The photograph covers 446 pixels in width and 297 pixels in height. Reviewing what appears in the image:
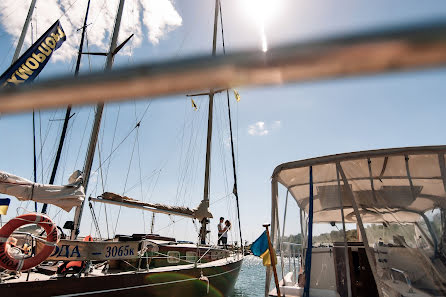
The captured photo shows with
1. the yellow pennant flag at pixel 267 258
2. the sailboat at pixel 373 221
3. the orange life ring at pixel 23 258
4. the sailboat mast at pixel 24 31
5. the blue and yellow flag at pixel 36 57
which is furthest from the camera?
the sailboat mast at pixel 24 31

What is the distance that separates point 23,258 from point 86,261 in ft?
5.55

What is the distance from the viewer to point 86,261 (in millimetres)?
7121

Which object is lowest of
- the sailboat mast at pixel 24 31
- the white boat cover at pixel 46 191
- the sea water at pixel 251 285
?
the sea water at pixel 251 285

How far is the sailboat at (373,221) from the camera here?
449cm

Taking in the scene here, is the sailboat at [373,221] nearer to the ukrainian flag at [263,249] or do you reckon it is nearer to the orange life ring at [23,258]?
the ukrainian flag at [263,249]

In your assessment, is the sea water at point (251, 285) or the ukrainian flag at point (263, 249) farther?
the sea water at point (251, 285)

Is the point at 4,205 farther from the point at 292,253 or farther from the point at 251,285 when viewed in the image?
the point at 251,285

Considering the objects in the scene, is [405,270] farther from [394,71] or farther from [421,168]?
[394,71]

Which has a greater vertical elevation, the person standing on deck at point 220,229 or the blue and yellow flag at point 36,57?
the blue and yellow flag at point 36,57

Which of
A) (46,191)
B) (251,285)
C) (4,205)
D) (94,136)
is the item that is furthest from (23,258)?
(251,285)

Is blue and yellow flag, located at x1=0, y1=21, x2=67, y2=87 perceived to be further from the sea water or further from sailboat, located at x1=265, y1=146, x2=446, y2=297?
the sea water

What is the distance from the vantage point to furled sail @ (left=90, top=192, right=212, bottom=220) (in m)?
11.4

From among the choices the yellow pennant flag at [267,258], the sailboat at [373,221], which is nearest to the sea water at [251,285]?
the sailboat at [373,221]

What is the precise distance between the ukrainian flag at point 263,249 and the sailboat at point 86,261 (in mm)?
2339
